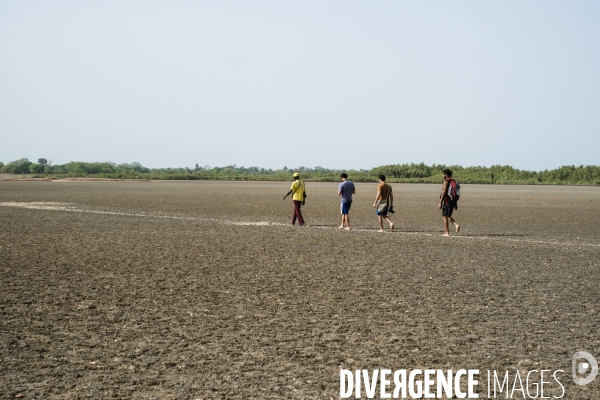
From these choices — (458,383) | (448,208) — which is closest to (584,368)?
(458,383)

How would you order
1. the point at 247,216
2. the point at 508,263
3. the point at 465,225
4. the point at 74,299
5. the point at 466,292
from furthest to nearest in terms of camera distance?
the point at 247,216 < the point at 465,225 < the point at 508,263 < the point at 466,292 < the point at 74,299

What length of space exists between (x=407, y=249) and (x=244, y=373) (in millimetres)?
9014

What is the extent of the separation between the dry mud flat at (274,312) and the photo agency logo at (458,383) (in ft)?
0.30

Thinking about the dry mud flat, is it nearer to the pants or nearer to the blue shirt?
the blue shirt

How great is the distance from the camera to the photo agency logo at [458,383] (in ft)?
16.9

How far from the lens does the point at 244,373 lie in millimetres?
5578

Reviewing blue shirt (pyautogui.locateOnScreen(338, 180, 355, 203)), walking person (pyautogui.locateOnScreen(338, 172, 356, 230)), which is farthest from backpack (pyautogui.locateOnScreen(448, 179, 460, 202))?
blue shirt (pyautogui.locateOnScreen(338, 180, 355, 203))

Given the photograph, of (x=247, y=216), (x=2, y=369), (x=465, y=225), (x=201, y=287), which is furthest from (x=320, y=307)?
(x=247, y=216)

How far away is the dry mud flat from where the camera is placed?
5562 mm

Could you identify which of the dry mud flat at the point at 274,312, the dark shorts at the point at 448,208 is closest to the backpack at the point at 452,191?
the dark shorts at the point at 448,208

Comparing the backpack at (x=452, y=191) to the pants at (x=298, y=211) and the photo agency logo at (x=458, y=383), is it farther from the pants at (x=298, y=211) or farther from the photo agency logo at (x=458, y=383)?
the photo agency logo at (x=458, y=383)

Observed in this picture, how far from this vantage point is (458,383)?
5.36 m

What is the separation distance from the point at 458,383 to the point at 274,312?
9.68 ft

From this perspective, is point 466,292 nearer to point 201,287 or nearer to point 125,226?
point 201,287
